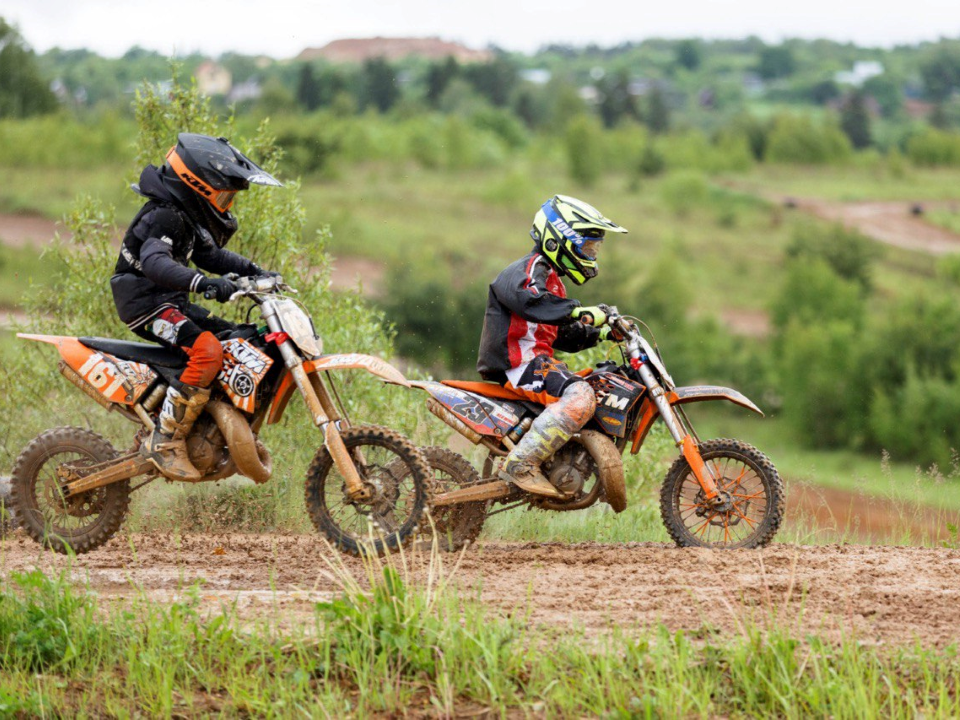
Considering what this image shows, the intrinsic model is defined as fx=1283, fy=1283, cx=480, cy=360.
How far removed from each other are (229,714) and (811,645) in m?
2.51

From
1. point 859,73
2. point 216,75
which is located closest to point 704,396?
point 216,75

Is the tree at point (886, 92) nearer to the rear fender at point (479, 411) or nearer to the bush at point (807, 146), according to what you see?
the bush at point (807, 146)

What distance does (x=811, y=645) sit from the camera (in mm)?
5504

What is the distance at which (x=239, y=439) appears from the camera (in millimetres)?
7238

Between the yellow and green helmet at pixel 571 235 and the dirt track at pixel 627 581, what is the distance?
1.71 m

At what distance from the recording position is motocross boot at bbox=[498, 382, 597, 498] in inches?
292

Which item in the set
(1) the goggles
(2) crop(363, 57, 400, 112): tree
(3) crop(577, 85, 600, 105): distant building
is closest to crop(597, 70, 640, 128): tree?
(3) crop(577, 85, 600, 105): distant building

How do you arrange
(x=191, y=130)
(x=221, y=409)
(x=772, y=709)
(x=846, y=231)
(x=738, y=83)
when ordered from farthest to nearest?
(x=738, y=83), (x=846, y=231), (x=191, y=130), (x=221, y=409), (x=772, y=709)

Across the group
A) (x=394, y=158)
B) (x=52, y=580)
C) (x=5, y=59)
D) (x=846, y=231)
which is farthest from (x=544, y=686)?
(x=394, y=158)

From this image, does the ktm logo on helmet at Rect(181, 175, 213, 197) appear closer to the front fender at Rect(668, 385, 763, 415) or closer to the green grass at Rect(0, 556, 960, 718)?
the green grass at Rect(0, 556, 960, 718)

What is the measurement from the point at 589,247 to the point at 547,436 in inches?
46.1

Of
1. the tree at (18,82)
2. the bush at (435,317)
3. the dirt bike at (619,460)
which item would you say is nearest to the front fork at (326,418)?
the dirt bike at (619,460)

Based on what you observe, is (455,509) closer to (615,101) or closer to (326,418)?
(326,418)

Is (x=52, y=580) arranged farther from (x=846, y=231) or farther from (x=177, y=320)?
(x=846, y=231)
